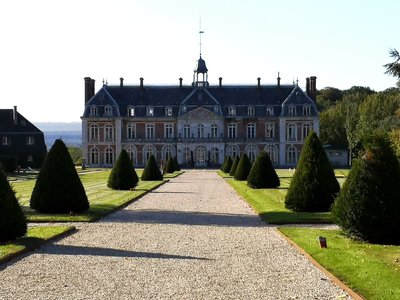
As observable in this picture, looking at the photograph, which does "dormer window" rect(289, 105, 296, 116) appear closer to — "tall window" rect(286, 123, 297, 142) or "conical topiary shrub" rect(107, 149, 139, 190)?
"tall window" rect(286, 123, 297, 142)

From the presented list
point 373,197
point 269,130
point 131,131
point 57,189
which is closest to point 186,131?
point 131,131

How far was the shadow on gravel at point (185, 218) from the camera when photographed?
53.6ft

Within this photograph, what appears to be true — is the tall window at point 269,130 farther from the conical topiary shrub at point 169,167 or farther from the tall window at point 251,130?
the conical topiary shrub at point 169,167

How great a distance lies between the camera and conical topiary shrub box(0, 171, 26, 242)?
11953mm

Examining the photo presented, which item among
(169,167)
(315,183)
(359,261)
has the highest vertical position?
(315,183)

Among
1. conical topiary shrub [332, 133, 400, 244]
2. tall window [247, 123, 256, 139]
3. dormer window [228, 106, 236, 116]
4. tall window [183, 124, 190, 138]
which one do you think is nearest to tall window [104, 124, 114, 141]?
tall window [183, 124, 190, 138]

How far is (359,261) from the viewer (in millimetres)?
10117

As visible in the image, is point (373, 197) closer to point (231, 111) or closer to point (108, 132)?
point (231, 111)

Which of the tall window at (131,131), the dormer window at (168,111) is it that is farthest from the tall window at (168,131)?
the tall window at (131,131)

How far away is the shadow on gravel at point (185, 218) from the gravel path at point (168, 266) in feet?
0.77

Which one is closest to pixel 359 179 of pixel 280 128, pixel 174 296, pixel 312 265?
pixel 312 265

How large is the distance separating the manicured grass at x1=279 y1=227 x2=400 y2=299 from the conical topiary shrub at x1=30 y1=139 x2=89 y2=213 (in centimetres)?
663

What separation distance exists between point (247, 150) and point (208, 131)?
474 cm

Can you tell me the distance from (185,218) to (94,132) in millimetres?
58838
